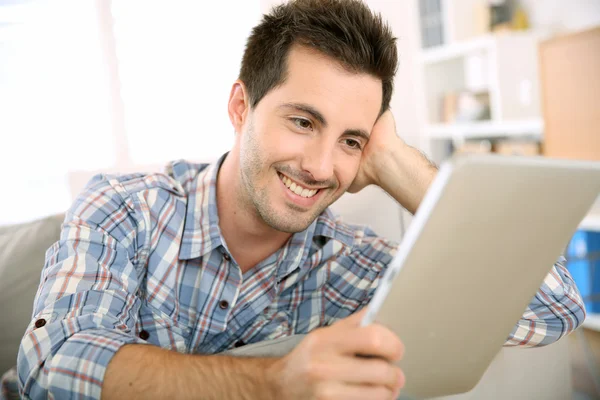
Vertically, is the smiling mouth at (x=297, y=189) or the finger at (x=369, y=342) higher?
the smiling mouth at (x=297, y=189)

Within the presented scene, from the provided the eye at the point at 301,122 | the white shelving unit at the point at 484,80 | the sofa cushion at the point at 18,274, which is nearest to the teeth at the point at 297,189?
the eye at the point at 301,122

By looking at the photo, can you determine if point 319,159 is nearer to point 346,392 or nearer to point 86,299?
point 86,299

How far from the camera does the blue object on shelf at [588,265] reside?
Answer: 9.11 feet

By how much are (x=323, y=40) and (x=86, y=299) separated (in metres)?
0.72

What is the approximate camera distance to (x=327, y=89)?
3.87ft

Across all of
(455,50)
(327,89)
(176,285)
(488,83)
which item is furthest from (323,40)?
(488,83)

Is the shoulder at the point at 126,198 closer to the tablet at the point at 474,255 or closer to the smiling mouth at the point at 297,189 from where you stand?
the smiling mouth at the point at 297,189

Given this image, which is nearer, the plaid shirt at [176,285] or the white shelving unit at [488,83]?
the plaid shirt at [176,285]

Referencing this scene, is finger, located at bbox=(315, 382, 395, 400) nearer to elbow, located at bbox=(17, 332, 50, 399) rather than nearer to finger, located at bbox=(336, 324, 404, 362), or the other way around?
finger, located at bbox=(336, 324, 404, 362)

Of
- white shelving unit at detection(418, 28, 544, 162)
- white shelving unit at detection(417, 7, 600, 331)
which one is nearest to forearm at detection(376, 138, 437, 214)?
white shelving unit at detection(417, 7, 600, 331)

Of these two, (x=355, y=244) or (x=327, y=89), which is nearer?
(x=327, y=89)

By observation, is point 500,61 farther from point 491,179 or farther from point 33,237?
point 491,179

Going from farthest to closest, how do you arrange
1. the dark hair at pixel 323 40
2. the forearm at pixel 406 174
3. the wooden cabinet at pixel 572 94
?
the wooden cabinet at pixel 572 94
the forearm at pixel 406 174
the dark hair at pixel 323 40

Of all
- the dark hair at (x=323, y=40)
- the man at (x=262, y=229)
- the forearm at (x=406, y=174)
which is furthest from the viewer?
the forearm at (x=406, y=174)
